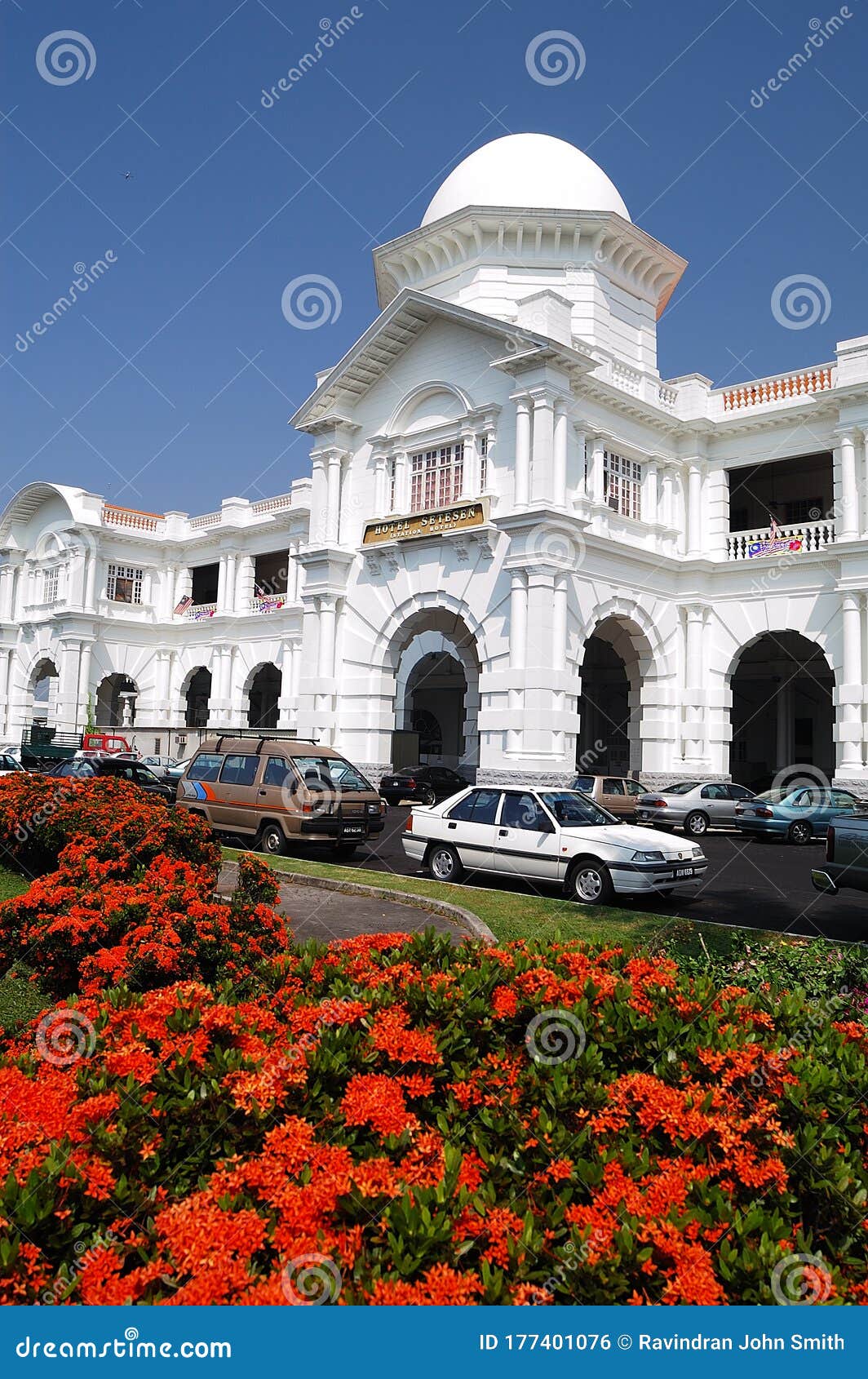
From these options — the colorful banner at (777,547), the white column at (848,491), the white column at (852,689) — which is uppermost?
the white column at (848,491)

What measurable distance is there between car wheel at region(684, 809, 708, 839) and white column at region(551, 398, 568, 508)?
8.49 m

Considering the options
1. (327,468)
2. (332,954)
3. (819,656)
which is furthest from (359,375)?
(332,954)

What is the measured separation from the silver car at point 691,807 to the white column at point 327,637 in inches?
409

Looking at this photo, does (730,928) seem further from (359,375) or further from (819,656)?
(819,656)

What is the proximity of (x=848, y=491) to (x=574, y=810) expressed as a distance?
591 inches

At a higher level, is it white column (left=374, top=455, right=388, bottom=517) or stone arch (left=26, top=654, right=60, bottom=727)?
white column (left=374, top=455, right=388, bottom=517)

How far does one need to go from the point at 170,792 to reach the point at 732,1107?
70.8ft

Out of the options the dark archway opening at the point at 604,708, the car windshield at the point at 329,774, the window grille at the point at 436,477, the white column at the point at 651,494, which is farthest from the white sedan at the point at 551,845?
the dark archway opening at the point at 604,708

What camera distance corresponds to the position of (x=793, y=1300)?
99.8 inches

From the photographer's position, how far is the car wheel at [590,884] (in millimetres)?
11766

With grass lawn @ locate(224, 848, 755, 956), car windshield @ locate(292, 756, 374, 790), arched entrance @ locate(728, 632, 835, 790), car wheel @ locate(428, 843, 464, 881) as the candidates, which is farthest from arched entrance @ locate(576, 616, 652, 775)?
grass lawn @ locate(224, 848, 755, 956)

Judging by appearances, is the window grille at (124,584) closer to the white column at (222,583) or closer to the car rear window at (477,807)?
the white column at (222,583)

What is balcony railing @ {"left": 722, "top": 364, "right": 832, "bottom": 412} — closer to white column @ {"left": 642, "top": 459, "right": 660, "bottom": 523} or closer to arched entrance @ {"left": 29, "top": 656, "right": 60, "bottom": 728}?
white column @ {"left": 642, "top": 459, "right": 660, "bottom": 523}

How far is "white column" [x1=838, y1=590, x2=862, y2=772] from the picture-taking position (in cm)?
2258
